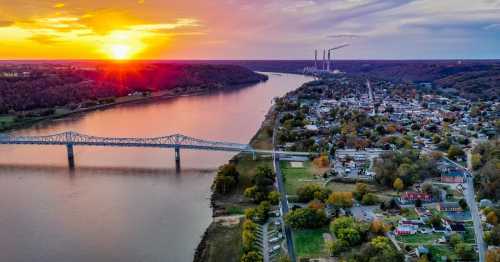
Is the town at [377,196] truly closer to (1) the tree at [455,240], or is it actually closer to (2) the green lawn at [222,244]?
(1) the tree at [455,240]

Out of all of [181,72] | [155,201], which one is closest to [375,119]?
[155,201]

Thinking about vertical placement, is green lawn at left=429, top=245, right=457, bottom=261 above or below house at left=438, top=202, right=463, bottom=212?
below

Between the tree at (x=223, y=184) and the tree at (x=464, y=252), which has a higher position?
the tree at (x=223, y=184)

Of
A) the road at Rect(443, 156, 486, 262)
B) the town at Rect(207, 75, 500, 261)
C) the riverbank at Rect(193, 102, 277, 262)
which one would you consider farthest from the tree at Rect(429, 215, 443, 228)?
the riverbank at Rect(193, 102, 277, 262)

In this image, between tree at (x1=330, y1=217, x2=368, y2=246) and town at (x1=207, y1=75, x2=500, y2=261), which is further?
tree at (x1=330, y1=217, x2=368, y2=246)

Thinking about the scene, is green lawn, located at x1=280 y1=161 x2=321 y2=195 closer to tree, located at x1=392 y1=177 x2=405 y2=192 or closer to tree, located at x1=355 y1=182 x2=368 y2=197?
tree, located at x1=355 y1=182 x2=368 y2=197

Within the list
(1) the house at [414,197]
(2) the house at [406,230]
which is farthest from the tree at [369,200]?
(2) the house at [406,230]
